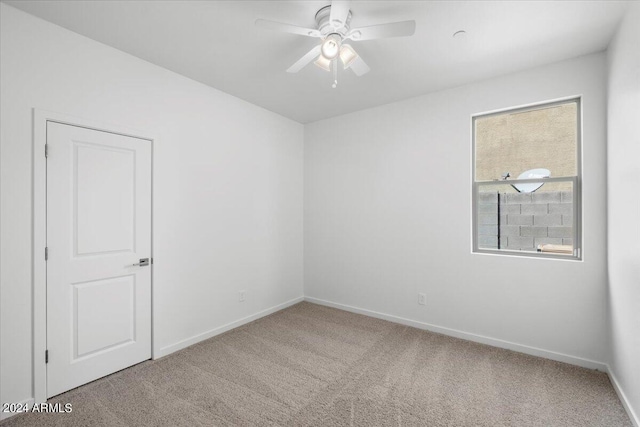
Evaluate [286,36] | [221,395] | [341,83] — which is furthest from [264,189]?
[221,395]

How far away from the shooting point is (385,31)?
184cm

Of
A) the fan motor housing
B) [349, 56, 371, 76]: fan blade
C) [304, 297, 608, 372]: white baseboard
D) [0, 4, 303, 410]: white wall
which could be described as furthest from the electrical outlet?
the fan motor housing

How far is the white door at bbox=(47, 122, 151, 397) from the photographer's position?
84.3 inches

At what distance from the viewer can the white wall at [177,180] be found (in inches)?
76.9

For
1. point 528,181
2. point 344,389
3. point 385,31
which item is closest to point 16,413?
point 344,389

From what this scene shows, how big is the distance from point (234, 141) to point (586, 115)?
11.5 feet

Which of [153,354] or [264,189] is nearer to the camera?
[153,354]

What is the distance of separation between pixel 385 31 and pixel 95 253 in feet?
9.05

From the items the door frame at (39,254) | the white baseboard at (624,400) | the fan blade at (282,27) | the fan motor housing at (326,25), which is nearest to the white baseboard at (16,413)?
the door frame at (39,254)

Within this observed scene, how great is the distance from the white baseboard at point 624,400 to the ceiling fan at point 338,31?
111 inches

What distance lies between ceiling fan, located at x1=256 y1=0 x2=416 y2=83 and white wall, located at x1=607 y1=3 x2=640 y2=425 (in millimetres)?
1479

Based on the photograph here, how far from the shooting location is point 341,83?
3096 mm

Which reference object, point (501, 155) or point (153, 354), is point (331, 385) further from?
point (501, 155)

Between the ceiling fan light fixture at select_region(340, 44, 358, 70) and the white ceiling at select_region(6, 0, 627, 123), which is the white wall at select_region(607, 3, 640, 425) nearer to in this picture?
the white ceiling at select_region(6, 0, 627, 123)
